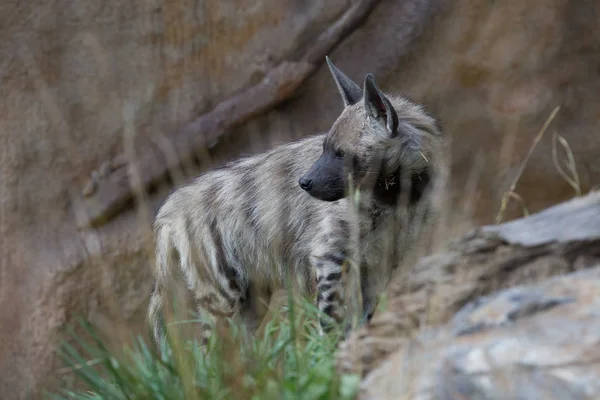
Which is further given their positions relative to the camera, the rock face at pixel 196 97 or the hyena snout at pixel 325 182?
the rock face at pixel 196 97

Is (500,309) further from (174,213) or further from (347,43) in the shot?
(347,43)

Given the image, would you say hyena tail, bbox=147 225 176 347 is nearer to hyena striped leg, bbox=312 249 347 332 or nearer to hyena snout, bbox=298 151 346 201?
hyena striped leg, bbox=312 249 347 332

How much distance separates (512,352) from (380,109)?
2.12 metres

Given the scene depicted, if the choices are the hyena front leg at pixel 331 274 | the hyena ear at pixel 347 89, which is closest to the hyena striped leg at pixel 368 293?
the hyena front leg at pixel 331 274

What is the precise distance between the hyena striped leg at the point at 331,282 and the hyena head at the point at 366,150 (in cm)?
32

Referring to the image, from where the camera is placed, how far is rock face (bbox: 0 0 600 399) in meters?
5.49

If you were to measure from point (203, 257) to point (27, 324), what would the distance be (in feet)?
5.50

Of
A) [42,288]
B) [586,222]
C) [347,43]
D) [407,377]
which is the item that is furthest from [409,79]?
[407,377]

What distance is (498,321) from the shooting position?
6.98ft

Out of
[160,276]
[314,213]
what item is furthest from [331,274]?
[160,276]

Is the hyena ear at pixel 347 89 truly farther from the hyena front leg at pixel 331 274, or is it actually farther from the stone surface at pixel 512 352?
the stone surface at pixel 512 352

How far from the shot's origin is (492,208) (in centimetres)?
570

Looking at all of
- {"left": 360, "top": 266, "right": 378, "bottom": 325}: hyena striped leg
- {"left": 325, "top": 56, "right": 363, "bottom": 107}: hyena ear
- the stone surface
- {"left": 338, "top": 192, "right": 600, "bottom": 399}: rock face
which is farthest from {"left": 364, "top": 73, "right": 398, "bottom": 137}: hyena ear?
the stone surface

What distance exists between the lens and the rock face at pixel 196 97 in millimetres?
5492
